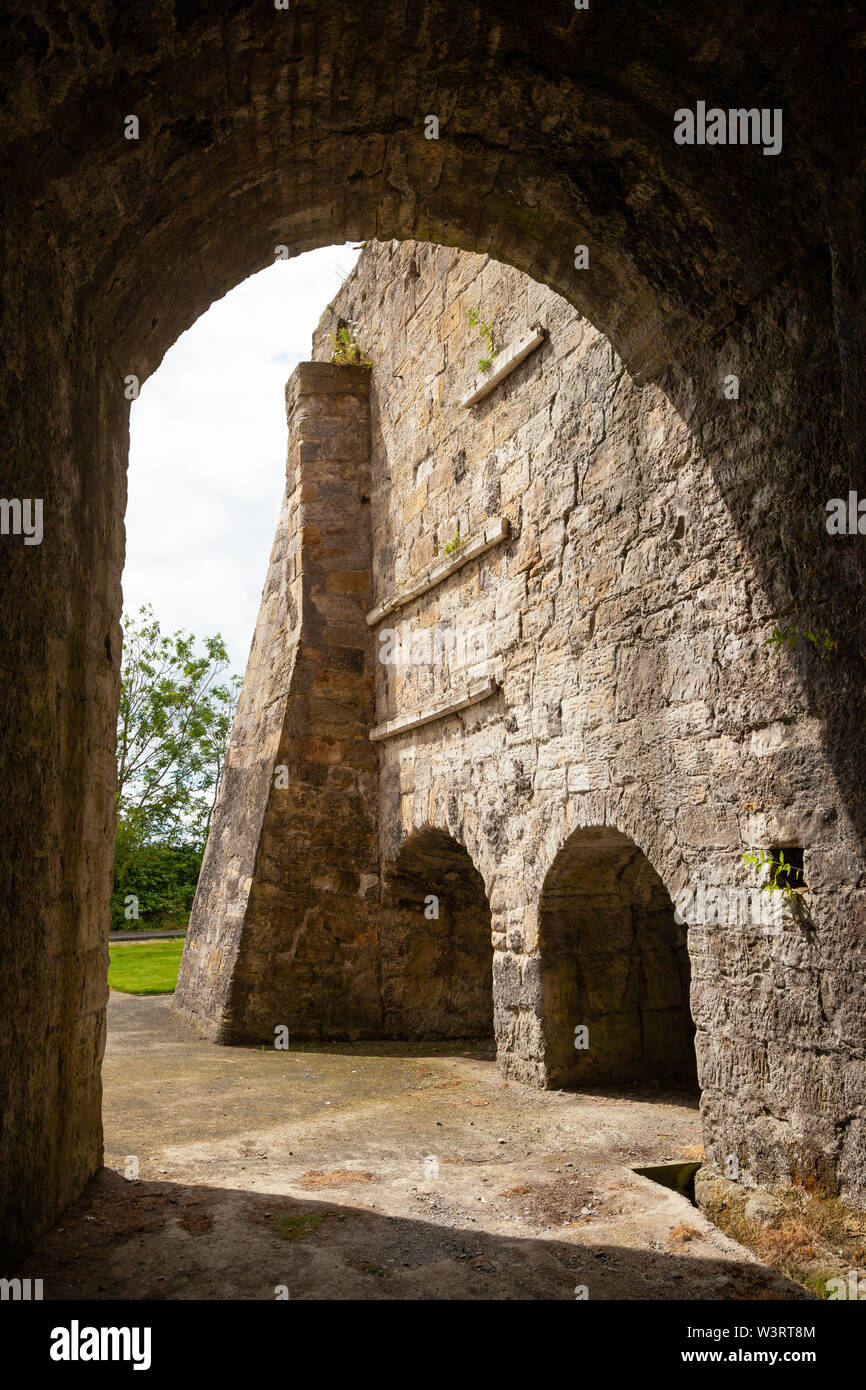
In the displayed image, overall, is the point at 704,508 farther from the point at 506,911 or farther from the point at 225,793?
the point at 225,793

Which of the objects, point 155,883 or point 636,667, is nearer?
point 636,667

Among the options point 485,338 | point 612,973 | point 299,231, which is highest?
point 485,338

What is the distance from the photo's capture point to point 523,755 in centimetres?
600

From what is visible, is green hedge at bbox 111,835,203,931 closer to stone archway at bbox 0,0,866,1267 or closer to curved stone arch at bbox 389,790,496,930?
curved stone arch at bbox 389,790,496,930

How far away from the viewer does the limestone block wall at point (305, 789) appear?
7.82 m

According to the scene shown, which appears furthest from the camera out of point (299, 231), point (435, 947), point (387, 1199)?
point (435, 947)

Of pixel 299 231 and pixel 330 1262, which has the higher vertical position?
pixel 299 231

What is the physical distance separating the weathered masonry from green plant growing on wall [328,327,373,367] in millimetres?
118

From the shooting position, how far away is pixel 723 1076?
376cm

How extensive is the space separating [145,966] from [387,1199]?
33.1 feet

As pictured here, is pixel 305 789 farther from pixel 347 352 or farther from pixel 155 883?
pixel 155 883

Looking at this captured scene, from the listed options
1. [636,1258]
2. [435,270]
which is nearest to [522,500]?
[435,270]

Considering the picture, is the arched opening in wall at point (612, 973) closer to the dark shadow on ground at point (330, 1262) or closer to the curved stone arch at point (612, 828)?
the curved stone arch at point (612, 828)

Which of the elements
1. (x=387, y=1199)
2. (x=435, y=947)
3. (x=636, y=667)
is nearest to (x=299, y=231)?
(x=636, y=667)
